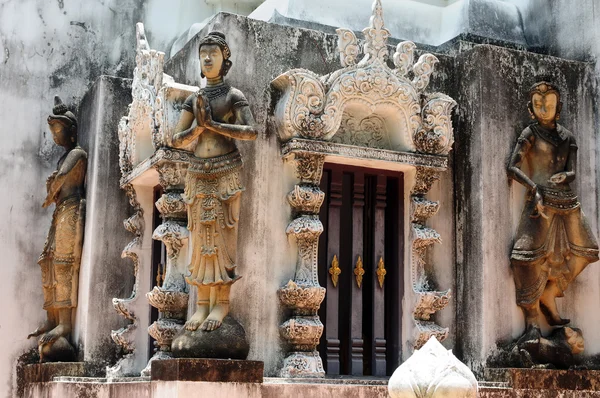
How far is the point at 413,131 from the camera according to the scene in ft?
33.0

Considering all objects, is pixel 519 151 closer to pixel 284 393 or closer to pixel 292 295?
pixel 292 295

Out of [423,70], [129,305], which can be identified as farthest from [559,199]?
[129,305]

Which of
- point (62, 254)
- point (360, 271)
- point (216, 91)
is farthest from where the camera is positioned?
point (62, 254)

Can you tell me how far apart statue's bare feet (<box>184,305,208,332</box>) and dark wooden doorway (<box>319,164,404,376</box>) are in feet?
4.62

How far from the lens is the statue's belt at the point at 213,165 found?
8969 millimetres

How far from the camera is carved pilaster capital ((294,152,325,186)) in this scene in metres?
9.63

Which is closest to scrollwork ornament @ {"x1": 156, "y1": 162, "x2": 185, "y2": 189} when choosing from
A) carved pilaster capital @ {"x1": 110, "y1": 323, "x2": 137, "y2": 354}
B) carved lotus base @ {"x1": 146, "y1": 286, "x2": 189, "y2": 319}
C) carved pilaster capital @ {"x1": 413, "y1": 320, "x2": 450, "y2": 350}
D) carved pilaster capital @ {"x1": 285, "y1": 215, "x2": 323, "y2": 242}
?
carved lotus base @ {"x1": 146, "y1": 286, "x2": 189, "y2": 319}

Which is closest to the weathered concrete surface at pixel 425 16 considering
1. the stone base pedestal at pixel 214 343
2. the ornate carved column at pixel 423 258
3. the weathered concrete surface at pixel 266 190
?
the weathered concrete surface at pixel 266 190

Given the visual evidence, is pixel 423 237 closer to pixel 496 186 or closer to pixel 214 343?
pixel 496 186

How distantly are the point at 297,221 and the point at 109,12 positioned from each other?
477 cm

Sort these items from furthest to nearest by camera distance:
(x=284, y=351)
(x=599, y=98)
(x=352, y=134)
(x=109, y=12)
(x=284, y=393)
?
(x=109, y=12) < (x=599, y=98) < (x=352, y=134) < (x=284, y=351) < (x=284, y=393)

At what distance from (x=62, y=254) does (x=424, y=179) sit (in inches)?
162

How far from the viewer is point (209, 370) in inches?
334

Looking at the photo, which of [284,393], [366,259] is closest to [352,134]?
[366,259]
